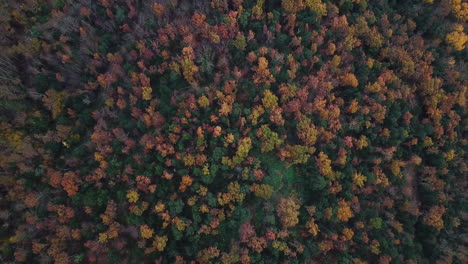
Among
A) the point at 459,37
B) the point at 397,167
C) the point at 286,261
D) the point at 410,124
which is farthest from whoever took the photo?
the point at 459,37

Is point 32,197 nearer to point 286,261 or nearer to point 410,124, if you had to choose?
point 286,261

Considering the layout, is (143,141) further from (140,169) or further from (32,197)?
(32,197)

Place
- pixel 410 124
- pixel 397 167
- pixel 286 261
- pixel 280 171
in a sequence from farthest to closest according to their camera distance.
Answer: pixel 410 124, pixel 397 167, pixel 280 171, pixel 286 261

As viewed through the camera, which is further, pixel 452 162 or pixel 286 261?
pixel 452 162

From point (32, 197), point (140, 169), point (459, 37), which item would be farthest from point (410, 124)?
point (32, 197)

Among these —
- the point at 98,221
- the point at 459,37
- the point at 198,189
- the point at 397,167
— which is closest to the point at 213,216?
the point at 198,189

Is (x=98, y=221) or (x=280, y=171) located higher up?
→ (x=280, y=171)

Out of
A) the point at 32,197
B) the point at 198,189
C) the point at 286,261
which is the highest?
the point at 198,189
